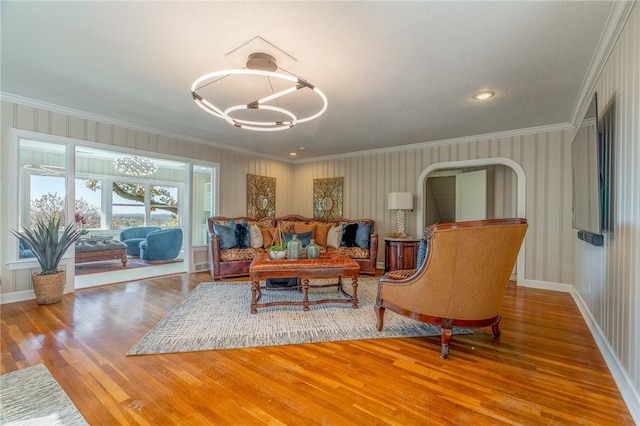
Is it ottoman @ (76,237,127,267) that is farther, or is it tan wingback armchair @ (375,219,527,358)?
ottoman @ (76,237,127,267)

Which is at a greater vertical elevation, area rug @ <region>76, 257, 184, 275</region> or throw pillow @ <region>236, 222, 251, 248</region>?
throw pillow @ <region>236, 222, 251, 248</region>

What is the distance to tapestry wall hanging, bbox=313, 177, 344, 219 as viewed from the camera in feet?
20.9

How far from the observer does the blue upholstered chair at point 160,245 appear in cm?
632

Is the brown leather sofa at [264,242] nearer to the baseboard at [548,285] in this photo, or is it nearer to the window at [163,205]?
the baseboard at [548,285]

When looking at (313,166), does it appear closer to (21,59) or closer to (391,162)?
(391,162)

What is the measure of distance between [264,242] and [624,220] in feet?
15.3

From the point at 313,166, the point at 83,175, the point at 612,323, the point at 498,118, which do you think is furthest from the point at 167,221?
the point at 612,323

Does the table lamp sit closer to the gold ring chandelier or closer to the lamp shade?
the lamp shade

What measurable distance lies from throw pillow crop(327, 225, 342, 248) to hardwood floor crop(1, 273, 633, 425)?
117 inches

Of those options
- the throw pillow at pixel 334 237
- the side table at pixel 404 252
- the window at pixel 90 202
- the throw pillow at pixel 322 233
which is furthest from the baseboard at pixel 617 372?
the window at pixel 90 202

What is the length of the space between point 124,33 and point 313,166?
492 cm

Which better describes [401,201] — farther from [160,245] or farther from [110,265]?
[110,265]

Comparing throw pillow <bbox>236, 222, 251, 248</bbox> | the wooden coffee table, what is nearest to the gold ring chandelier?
the wooden coffee table

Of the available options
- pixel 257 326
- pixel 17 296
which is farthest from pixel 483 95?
pixel 17 296
